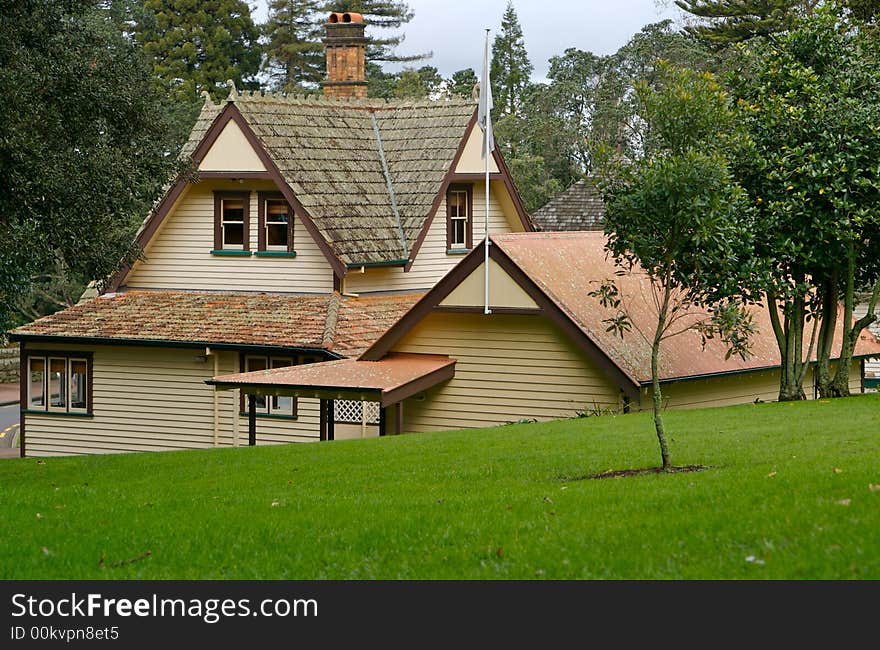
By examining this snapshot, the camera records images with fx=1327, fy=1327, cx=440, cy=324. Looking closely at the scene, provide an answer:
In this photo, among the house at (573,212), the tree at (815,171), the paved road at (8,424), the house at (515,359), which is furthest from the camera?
the house at (573,212)

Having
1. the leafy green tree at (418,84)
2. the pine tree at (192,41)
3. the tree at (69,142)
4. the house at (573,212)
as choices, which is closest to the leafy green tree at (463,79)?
the leafy green tree at (418,84)

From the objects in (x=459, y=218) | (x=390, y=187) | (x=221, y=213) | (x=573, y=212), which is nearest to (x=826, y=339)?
(x=459, y=218)

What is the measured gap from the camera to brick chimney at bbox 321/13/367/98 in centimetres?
3791

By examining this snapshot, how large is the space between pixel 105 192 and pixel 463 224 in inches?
737

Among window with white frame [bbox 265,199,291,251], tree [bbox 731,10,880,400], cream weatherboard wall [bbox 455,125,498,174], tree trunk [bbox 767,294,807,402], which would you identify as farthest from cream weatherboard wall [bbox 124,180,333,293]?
tree [bbox 731,10,880,400]

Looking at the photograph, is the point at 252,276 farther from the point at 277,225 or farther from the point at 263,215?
the point at 263,215

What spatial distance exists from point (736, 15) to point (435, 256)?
33311 mm

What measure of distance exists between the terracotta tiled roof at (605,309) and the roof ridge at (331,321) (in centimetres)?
509

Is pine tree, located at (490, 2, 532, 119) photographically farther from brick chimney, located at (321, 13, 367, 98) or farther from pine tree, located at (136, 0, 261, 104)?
brick chimney, located at (321, 13, 367, 98)

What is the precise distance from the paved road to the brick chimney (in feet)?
44.4

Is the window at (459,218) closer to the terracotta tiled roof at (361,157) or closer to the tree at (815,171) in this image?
the terracotta tiled roof at (361,157)

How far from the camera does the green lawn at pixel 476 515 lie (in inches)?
364

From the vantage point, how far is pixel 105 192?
56.6ft

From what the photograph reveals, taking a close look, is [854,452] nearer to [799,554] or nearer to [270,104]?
[799,554]
